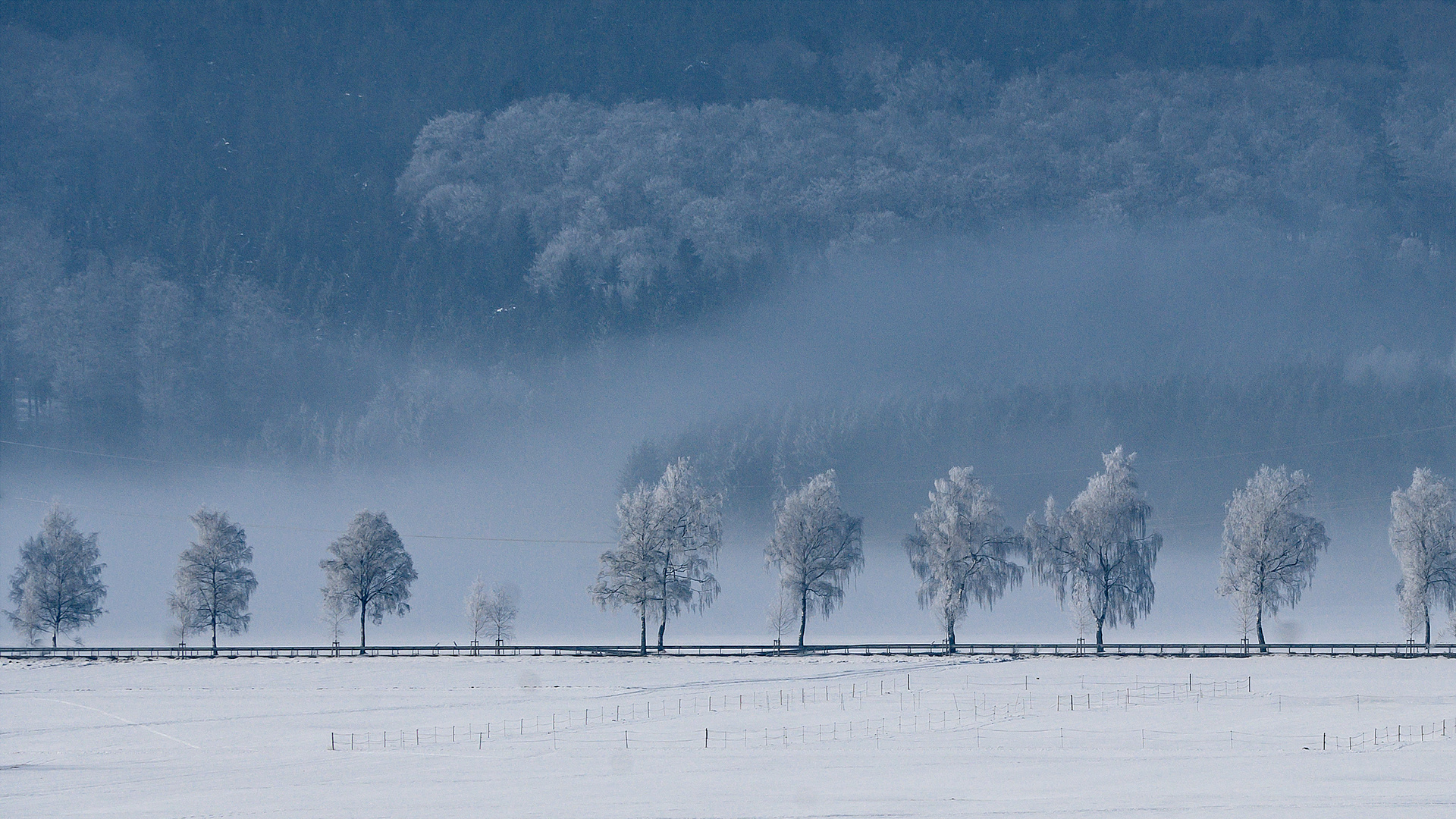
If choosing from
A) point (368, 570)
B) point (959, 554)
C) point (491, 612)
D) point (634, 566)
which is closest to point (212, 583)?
point (368, 570)

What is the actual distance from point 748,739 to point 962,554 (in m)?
48.4

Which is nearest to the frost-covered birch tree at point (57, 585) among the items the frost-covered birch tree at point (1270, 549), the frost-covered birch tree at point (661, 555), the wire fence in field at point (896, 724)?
the frost-covered birch tree at point (661, 555)

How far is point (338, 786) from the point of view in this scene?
67188mm

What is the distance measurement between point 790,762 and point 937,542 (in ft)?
180

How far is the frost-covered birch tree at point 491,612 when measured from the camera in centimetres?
15225

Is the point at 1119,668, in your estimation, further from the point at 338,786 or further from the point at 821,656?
the point at 338,786

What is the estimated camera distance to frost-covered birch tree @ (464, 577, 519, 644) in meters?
152

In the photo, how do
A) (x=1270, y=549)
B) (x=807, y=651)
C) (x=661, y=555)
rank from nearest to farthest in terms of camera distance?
(x=1270, y=549)
(x=807, y=651)
(x=661, y=555)

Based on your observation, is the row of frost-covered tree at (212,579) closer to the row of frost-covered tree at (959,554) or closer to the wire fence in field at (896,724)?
the row of frost-covered tree at (959,554)

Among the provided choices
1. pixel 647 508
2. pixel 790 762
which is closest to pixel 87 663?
pixel 647 508

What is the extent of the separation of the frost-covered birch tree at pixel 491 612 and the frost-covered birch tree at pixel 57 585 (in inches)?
1322

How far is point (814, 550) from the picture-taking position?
12506cm

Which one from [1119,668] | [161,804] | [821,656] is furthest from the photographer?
[821,656]

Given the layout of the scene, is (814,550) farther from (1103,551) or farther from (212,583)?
(212,583)
